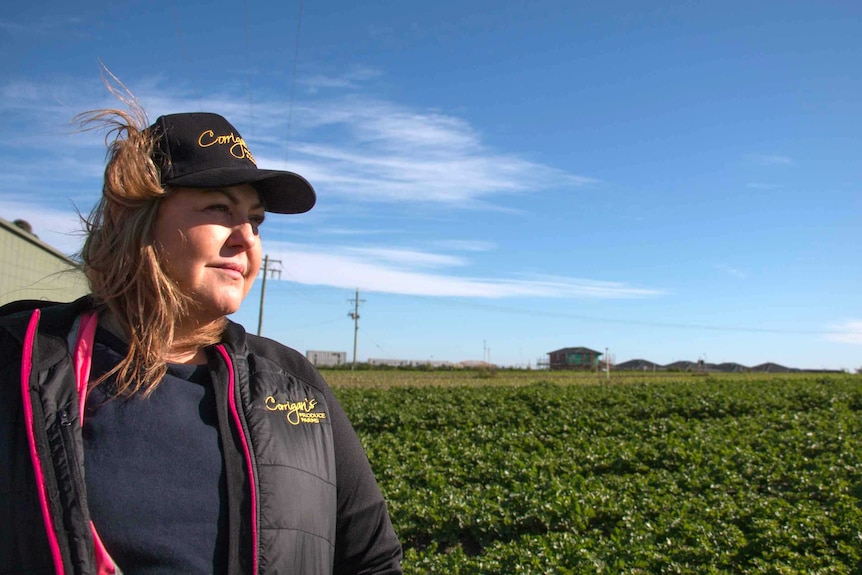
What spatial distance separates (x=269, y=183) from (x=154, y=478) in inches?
26.6

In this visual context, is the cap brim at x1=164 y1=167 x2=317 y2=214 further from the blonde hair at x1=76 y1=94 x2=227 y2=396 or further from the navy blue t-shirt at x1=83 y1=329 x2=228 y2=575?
the navy blue t-shirt at x1=83 y1=329 x2=228 y2=575

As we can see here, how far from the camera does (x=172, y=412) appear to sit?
135cm

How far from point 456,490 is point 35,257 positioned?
16.0 meters

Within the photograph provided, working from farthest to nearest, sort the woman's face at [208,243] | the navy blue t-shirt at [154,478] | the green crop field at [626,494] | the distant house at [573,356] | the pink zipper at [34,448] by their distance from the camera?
the distant house at [573,356] < the green crop field at [626,494] < the woman's face at [208,243] < the navy blue t-shirt at [154,478] < the pink zipper at [34,448]

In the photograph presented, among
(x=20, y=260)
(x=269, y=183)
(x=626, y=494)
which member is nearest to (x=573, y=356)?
(x=20, y=260)

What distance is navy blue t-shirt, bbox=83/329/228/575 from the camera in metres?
1.23


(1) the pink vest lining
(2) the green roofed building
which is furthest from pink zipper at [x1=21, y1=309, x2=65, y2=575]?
(2) the green roofed building

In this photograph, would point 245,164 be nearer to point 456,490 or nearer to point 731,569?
point 731,569

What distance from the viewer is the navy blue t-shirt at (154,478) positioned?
123cm

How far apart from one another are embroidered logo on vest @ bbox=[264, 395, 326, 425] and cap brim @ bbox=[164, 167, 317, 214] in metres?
0.45

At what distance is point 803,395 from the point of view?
63.7 ft

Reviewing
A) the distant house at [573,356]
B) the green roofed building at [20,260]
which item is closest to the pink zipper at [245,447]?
the green roofed building at [20,260]

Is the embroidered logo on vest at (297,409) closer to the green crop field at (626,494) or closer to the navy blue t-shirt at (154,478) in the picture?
the navy blue t-shirt at (154,478)

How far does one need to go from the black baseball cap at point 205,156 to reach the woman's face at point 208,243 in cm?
3
